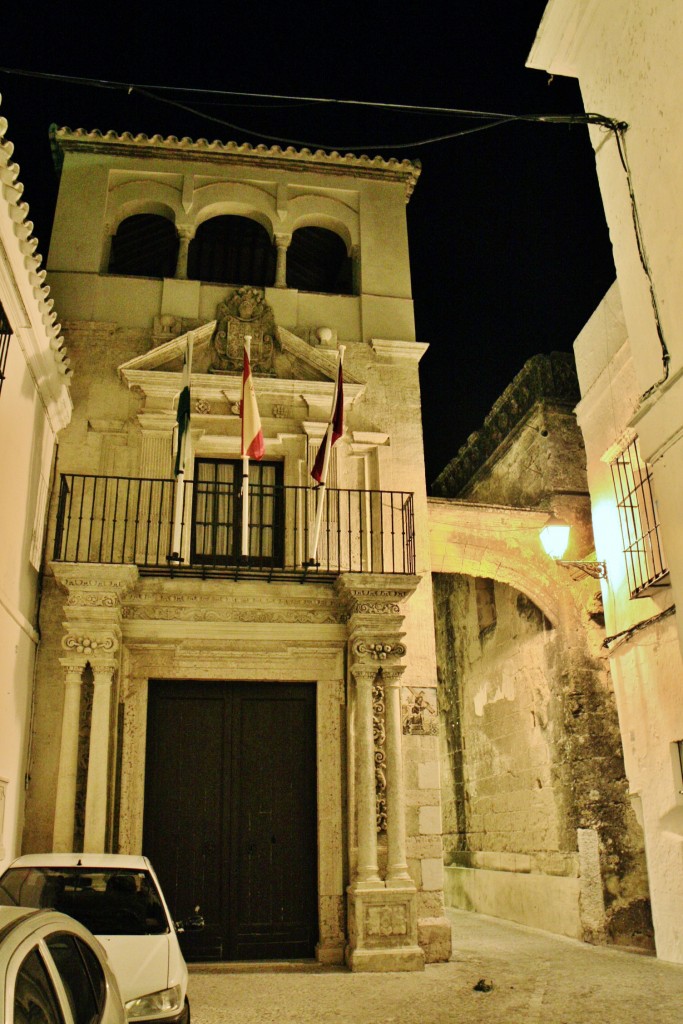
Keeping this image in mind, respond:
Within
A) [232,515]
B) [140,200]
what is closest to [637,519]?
[232,515]

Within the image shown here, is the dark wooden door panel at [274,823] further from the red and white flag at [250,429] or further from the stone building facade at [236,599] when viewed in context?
the red and white flag at [250,429]

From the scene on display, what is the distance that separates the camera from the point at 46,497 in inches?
374

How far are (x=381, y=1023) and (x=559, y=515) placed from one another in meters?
7.23

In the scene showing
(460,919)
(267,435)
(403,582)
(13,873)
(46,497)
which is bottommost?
(460,919)

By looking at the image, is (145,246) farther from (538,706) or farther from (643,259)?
(538,706)

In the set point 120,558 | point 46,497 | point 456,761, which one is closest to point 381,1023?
point 120,558

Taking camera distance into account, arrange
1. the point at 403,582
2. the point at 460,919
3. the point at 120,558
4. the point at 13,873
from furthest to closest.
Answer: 1. the point at 460,919
2. the point at 120,558
3. the point at 403,582
4. the point at 13,873

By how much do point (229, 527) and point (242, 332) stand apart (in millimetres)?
2576

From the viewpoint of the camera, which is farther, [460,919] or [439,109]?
[460,919]

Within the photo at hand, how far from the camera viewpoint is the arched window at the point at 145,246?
12289 mm

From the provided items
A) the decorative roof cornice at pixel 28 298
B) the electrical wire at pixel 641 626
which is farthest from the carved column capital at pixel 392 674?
the decorative roof cornice at pixel 28 298

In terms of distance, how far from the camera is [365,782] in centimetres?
858

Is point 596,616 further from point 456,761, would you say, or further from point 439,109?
point 439,109

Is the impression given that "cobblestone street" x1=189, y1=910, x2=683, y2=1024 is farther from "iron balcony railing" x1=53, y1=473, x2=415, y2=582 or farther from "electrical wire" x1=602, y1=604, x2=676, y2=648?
"iron balcony railing" x1=53, y1=473, x2=415, y2=582
